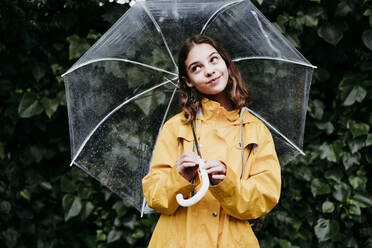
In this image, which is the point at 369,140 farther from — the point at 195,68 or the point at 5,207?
the point at 5,207

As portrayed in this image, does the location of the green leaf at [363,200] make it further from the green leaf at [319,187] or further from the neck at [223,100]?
the neck at [223,100]

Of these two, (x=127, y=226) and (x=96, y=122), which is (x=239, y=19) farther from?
(x=127, y=226)

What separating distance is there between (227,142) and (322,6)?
54.2 inches

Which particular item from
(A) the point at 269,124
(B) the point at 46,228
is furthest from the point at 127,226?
(A) the point at 269,124

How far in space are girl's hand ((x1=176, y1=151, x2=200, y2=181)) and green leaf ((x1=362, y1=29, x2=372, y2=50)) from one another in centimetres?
155

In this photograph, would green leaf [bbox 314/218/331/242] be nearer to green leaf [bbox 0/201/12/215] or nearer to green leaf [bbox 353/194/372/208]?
green leaf [bbox 353/194/372/208]

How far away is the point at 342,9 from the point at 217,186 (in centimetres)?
160

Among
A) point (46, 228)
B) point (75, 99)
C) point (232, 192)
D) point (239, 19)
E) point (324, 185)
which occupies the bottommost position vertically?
point (324, 185)

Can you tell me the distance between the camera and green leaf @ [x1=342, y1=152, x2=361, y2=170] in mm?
2459

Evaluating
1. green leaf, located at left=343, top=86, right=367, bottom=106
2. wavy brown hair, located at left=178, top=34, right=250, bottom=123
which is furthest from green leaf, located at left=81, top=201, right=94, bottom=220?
green leaf, located at left=343, top=86, right=367, bottom=106

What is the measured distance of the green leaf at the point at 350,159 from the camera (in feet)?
8.07

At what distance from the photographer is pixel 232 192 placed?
1383 mm

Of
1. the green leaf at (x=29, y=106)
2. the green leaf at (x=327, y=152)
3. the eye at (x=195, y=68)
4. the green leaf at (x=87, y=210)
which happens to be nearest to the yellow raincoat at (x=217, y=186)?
the eye at (x=195, y=68)

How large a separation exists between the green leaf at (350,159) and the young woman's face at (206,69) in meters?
1.22
